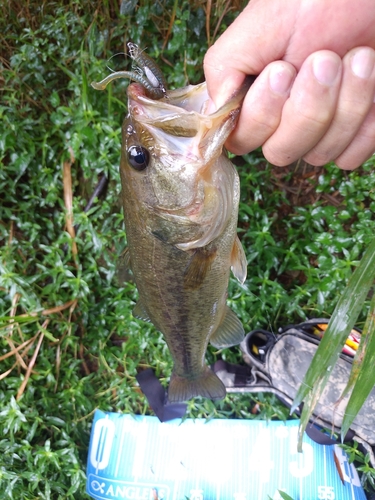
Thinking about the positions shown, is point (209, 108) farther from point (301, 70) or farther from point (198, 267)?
point (198, 267)

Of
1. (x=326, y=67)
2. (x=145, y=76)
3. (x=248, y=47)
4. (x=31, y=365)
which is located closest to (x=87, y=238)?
(x=31, y=365)

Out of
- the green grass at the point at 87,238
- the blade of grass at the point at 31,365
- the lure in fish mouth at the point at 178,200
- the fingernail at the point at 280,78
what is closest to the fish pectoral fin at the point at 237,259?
the lure in fish mouth at the point at 178,200

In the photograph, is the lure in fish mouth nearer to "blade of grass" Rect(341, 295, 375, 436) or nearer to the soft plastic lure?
the soft plastic lure

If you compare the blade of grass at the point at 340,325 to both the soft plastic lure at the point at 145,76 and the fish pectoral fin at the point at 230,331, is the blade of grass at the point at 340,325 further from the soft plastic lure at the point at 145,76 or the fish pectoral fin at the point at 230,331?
the soft plastic lure at the point at 145,76

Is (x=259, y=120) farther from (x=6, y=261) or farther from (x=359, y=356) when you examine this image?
(x=6, y=261)

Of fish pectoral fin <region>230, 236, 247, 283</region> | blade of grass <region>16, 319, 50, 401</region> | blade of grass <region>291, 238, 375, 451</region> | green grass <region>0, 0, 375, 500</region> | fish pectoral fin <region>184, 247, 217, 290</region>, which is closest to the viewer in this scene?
blade of grass <region>291, 238, 375, 451</region>

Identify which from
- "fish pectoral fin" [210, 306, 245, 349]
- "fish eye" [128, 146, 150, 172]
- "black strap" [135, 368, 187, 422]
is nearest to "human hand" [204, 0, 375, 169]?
"fish eye" [128, 146, 150, 172]
